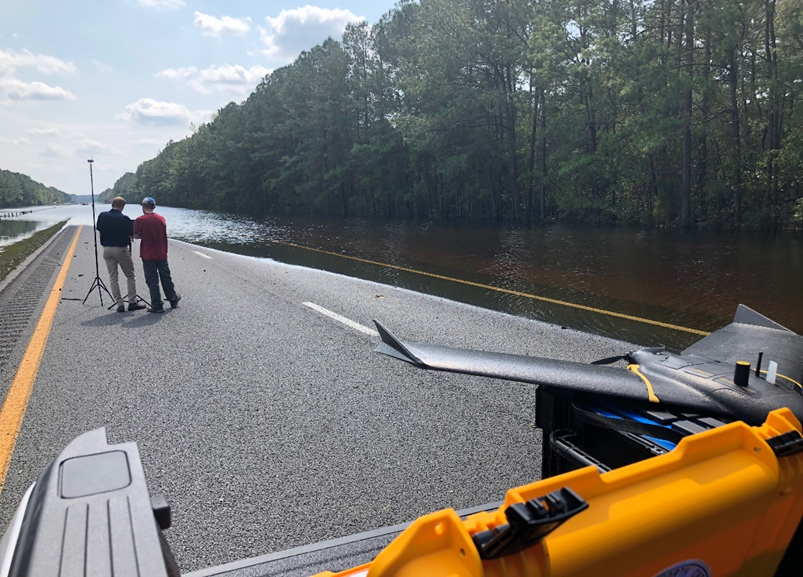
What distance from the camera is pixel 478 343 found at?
6855mm

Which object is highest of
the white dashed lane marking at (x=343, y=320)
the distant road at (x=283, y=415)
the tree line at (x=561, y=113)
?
the tree line at (x=561, y=113)

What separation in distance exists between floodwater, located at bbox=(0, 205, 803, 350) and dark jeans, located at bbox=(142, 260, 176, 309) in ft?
14.9

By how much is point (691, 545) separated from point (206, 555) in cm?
226

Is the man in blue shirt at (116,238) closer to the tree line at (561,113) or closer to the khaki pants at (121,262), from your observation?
the khaki pants at (121,262)

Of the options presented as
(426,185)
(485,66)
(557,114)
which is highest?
(485,66)

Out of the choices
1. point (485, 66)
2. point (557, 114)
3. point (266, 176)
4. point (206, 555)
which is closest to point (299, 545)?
point (206, 555)

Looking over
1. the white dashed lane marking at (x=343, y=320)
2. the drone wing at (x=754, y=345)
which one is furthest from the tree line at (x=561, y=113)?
the drone wing at (x=754, y=345)

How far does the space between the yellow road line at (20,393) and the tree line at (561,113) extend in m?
24.7

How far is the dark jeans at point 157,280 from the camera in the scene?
29.7ft

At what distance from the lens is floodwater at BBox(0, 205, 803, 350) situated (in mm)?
8688

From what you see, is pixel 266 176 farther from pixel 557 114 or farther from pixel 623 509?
pixel 623 509

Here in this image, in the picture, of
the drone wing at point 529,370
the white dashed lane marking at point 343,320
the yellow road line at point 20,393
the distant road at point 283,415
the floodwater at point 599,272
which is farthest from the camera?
the floodwater at point 599,272

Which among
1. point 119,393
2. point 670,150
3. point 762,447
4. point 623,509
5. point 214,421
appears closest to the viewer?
point 623,509

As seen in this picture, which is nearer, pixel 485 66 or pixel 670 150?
pixel 670 150
